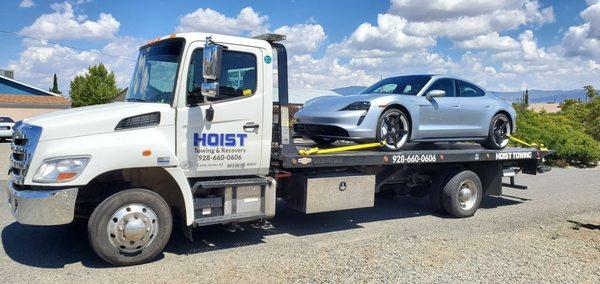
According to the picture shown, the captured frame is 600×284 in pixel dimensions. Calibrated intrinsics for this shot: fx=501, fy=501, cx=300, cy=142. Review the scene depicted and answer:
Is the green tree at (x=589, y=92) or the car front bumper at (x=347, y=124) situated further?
the green tree at (x=589, y=92)

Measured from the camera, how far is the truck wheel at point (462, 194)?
799 centimetres

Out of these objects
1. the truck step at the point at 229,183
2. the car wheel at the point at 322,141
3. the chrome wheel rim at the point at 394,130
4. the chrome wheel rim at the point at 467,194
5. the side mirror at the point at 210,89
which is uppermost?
the side mirror at the point at 210,89

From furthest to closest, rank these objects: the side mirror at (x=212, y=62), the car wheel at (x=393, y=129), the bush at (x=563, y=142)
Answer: the bush at (x=563, y=142), the car wheel at (x=393, y=129), the side mirror at (x=212, y=62)

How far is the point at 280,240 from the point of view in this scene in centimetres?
643

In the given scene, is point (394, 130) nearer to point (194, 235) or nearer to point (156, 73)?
point (194, 235)

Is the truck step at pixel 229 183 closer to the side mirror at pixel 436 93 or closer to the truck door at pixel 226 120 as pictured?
the truck door at pixel 226 120

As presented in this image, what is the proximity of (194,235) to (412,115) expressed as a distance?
11.9ft

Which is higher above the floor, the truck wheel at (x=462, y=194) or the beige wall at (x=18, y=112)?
the beige wall at (x=18, y=112)

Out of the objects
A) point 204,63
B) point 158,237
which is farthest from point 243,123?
point 158,237

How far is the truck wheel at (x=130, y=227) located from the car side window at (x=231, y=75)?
1165 millimetres

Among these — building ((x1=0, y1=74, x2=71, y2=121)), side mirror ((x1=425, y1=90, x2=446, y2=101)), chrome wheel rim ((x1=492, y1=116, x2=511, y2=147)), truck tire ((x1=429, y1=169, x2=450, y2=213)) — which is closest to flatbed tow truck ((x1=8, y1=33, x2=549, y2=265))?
side mirror ((x1=425, y1=90, x2=446, y2=101))

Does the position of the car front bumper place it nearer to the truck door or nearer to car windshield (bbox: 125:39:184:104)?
the truck door

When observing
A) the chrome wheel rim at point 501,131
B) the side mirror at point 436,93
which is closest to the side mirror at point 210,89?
the side mirror at point 436,93

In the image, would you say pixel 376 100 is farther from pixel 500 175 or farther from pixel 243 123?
pixel 500 175
